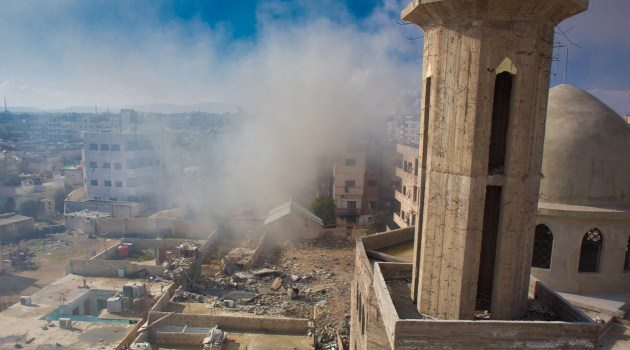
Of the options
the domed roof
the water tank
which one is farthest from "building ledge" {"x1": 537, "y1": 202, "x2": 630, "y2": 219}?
the water tank

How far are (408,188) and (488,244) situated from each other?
809 inches

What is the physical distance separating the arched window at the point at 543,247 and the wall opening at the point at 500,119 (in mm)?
5159

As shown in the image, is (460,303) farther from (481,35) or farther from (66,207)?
(66,207)

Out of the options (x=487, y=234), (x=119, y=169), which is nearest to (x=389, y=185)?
(x=119, y=169)

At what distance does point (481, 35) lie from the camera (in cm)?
542

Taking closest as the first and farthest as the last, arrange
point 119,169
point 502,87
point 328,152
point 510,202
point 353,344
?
1. point 510,202
2. point 502,87
3. point 353,344
4. point 119,169
5. point 328,152

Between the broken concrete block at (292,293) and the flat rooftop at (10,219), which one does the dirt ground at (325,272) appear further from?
the flat rooftop at (10,219)

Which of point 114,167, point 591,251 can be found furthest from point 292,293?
point 114,167

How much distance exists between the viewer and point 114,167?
36844 millimetres

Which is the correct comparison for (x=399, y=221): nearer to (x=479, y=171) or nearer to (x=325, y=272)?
(x=325, y=272)

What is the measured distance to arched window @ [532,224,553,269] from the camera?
1063 centimetres

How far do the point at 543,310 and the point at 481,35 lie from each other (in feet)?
14.0

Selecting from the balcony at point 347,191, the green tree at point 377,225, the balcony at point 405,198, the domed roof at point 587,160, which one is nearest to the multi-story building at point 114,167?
the balcony at point 347,191

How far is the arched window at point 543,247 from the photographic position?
10.6 m
